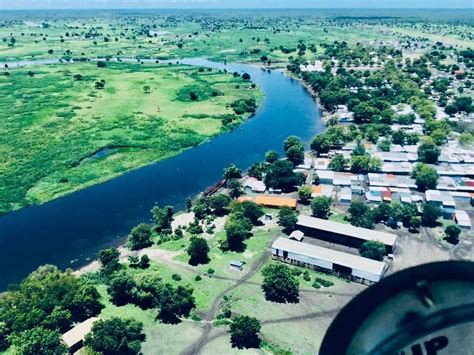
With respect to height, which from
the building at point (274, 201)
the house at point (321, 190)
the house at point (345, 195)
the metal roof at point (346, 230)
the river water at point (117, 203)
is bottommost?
the river water at point (117, 203)

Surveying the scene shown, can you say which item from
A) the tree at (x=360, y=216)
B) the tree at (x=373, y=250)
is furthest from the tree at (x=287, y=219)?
the tree at (x=373, y=250)

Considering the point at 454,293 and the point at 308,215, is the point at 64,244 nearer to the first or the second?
the point at 308,215

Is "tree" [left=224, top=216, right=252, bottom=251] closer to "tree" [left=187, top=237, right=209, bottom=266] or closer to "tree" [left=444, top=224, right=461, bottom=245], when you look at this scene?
"tree" [left=187, top=237, right=209, bottom=266]

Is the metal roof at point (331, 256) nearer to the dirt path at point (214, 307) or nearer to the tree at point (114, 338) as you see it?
the dirt path at point (214, 307)

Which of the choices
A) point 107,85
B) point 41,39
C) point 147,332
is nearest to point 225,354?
point 147,332

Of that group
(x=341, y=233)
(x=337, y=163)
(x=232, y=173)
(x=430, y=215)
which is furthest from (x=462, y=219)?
(x=232, y=173)

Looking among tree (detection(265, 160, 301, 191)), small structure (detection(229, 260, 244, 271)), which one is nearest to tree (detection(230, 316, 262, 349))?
small structure (detection(229, 260, 244, 271))
